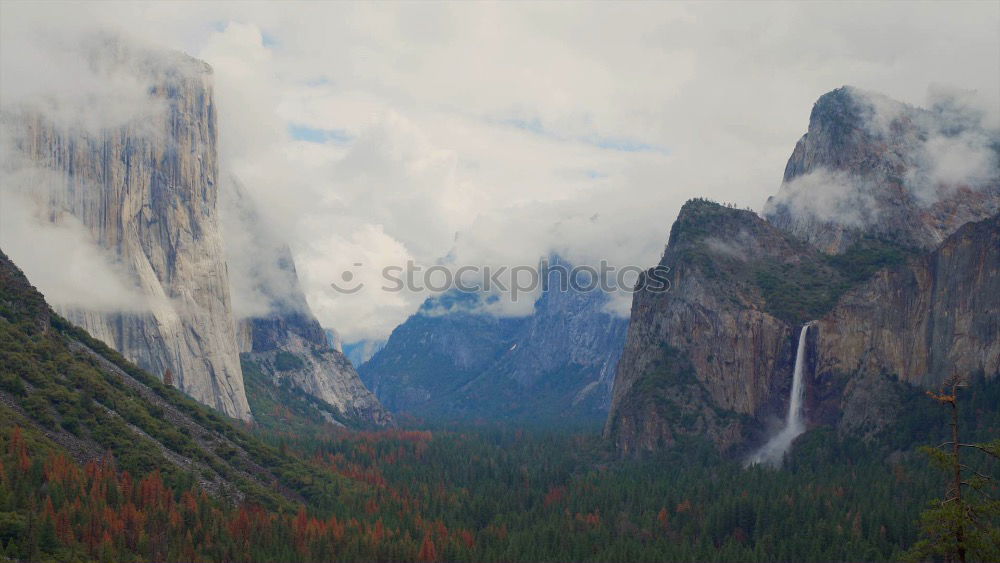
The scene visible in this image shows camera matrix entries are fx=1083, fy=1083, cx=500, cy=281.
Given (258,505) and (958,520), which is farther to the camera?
(258,505)

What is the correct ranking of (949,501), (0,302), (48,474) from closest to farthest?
(949,501) < (48,474) < (0,302)

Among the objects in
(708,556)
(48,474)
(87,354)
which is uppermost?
(87,354)

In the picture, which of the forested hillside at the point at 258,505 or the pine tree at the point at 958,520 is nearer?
the pine tree at the point at 958,520

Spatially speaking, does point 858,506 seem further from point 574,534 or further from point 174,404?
point 174,404

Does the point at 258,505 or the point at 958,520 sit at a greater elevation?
the point at 958,520

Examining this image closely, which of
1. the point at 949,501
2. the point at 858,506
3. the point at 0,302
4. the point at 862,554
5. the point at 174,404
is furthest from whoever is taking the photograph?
the point at 174,404

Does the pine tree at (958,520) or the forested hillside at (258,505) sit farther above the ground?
the pine tree at (958,520)

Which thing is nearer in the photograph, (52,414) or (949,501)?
(949,501)

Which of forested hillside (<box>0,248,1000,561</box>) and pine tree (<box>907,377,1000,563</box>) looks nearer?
pine tree (<box>907,377,1000,563</box>)

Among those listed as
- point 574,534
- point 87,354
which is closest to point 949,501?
point 574,534

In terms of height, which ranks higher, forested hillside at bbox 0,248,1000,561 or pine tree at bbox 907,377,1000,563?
pine tree at bbox 907,377,1000,563

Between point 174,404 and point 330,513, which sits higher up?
point 174,404
